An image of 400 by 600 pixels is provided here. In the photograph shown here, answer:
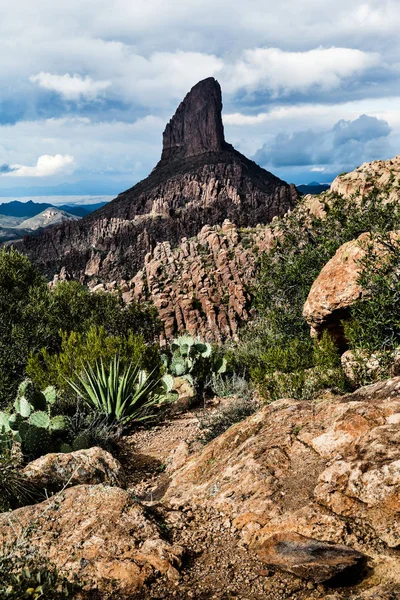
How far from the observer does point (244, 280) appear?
49.4 m

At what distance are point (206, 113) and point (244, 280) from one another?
140821 mm

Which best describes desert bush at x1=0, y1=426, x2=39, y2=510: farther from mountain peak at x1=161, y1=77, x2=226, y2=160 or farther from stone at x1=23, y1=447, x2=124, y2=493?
mountain peak at x1=161, y1=77, x2=226, y2=160

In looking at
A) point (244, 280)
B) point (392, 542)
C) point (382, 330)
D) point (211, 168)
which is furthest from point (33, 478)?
point (211, 168)

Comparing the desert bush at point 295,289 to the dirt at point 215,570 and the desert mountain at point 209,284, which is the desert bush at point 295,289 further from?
the desert mountain at point 209,284

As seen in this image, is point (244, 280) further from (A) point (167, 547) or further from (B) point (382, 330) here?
(A) point (167, 547)

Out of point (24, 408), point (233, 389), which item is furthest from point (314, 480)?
point (233, 389)

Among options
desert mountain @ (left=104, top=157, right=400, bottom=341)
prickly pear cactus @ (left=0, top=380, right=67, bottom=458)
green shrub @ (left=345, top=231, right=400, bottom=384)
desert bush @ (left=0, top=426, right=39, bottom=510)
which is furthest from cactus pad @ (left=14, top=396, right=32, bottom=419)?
desert mountain @ (left=104, top=157, right=400, bottom=341)

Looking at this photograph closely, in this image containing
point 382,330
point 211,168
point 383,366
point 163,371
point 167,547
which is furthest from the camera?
point 211,168

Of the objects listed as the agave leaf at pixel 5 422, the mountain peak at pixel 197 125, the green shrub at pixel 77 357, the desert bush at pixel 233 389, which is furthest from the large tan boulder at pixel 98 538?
the mountain peak at pixel 197 125

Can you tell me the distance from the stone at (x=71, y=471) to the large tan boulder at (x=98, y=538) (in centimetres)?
127

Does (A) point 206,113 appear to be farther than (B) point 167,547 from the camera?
Yes

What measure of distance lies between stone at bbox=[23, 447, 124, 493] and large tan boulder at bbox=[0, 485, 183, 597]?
127 cm

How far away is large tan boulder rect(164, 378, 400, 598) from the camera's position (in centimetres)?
295

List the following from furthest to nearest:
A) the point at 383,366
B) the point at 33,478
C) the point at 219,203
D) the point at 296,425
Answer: the point at 219,203 < the point at 383,366 < the point at 33,478 < the point at 296,425
